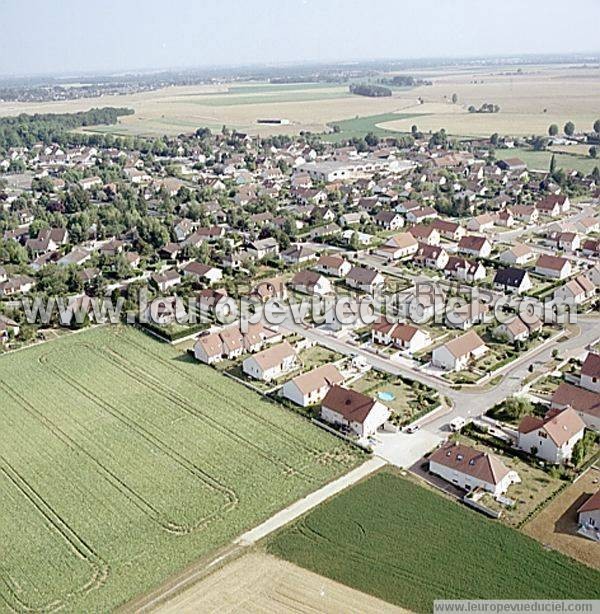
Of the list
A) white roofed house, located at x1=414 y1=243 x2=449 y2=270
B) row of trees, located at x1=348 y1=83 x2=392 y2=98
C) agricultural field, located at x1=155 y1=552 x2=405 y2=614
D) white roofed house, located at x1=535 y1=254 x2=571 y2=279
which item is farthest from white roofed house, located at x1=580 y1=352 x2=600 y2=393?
row of trees, located at x1=348 y1=83 x2=392 y2=98

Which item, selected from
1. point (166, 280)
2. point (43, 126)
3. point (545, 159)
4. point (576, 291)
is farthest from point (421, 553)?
point (43, 126)

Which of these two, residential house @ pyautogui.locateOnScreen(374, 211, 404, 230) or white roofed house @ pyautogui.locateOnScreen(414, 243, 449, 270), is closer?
white roofed house @ pyautogui.locateOnScreen(414, 243, 449, 270)

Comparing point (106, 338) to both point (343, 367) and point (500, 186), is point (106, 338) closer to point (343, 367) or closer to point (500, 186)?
point (343, 367)

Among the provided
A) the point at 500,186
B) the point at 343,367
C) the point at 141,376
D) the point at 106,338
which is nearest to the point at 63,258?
the point at 106,338

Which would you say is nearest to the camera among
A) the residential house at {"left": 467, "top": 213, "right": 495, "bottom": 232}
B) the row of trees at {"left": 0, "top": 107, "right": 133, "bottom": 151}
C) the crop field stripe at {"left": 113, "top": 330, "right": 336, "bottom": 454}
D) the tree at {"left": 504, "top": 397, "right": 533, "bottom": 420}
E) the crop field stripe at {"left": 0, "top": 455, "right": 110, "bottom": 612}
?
the crop field stripe at {"left": 0, "top": 455, "right": 110, "bottom": 612}

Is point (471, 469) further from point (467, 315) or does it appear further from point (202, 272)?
point (202, 272)

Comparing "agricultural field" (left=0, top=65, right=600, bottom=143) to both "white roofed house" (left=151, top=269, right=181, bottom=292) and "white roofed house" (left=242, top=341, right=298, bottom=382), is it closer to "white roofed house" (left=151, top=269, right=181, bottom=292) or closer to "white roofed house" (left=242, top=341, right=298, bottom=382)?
"white roofed house" (left=151, top=269, right=181, bottom=292)

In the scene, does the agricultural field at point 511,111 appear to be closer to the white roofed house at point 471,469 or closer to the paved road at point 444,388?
the paved road at point 444,388
